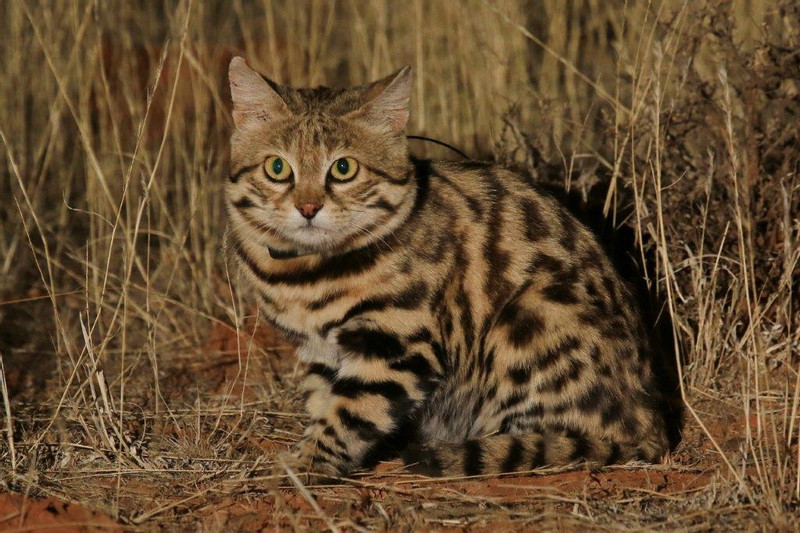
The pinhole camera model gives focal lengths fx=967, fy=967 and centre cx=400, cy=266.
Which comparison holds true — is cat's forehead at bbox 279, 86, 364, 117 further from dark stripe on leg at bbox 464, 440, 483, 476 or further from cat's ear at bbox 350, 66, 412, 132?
dark stripe on leg at bbox 464, 440, 483, 476

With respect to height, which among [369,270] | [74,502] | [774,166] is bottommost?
[74,502]

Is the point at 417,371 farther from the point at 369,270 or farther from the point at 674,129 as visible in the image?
the point at 674,129

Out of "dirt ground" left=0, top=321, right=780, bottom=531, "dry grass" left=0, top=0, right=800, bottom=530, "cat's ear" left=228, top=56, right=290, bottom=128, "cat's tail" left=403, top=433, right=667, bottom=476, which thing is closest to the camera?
"dirt ground" left=0, top=321, right=780, bottom=531

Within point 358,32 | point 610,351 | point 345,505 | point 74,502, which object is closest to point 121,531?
point 74,502

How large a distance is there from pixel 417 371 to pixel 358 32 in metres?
2.74

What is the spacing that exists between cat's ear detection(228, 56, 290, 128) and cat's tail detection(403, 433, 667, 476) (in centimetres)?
125

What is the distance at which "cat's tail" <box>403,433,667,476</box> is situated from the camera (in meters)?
3.14

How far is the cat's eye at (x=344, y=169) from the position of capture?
323cm

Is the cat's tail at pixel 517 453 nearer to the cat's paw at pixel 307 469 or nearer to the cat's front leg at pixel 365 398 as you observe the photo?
the cat's front leg at pixel 365 398

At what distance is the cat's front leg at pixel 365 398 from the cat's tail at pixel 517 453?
15cm

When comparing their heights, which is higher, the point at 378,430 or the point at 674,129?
the point at 674,129

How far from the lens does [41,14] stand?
543 cm

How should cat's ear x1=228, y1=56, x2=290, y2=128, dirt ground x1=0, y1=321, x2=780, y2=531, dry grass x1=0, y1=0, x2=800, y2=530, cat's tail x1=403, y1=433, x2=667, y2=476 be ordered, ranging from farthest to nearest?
cat's ear x1=228, y1=56, x2=290, y2=128 → cat's tail x1=403, y1=433, x2=667, y2=476 → dry grass x1=0, y1=0, x2=800, y2=530 → dirt ground x1=0, y1=321, x2=780, y2=531

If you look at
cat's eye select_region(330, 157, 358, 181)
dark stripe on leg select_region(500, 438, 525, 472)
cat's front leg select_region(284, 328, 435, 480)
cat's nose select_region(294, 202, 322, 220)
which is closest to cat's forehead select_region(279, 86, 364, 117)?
cat's eye select_region(330, 157, 358, 181)
